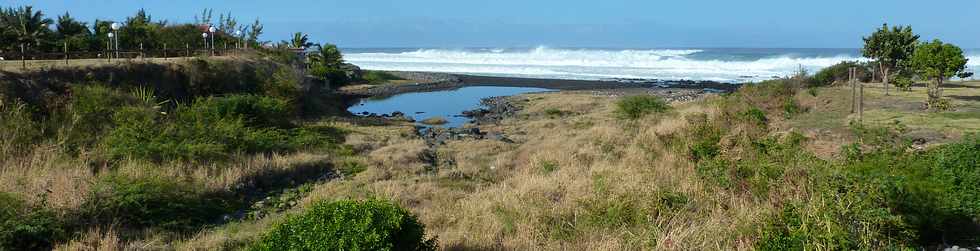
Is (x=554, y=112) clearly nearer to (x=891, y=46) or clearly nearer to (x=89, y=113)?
(x=891, y=46)

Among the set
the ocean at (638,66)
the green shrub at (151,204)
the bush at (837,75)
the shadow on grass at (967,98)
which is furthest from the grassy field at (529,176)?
the ocean at (638,66)

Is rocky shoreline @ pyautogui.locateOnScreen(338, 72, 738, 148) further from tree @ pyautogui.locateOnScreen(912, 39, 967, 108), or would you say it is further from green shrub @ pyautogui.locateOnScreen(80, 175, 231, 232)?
tree @ pyautogui.locateOnScreen(912, 39, 967, 108)

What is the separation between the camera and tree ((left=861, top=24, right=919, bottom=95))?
23.5 meters

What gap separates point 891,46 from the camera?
23344 millimetres

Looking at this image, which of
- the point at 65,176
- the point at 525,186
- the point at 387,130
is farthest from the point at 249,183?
the point at 387,130

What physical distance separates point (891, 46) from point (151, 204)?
78.7ft

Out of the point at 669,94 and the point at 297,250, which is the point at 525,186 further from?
the point at 669,94

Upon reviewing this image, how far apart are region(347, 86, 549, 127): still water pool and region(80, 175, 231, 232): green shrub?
18.4m

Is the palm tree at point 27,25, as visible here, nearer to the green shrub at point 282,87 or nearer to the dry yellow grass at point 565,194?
the green shrub at point 282,87

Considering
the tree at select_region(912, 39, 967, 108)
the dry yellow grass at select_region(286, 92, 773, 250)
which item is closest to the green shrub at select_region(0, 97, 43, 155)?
the dry yellow grass at select_region(286, 92, 773, 250)

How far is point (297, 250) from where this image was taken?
5.89 metres

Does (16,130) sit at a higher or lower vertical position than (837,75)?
lower

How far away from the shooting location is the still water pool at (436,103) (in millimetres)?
34438

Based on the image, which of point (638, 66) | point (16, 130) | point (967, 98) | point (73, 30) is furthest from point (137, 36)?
point (638, 66)
